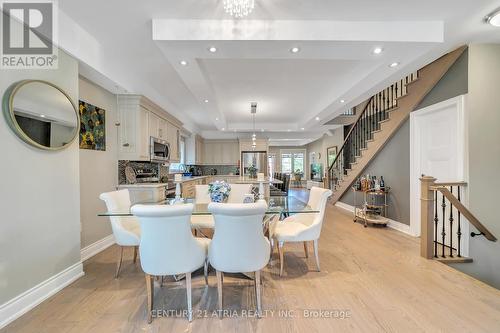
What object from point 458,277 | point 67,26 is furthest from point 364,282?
point 67,26

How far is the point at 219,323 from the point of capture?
6.07ft

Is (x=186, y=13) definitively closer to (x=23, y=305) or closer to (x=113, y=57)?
(x=113, y=57)

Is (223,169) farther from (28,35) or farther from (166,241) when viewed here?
(166,241)

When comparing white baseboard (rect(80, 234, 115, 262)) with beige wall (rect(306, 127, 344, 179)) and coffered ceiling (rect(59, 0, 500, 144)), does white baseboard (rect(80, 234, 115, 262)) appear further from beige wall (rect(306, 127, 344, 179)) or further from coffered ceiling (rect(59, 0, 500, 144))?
beige wall (rect(306, 127, 344, 179))

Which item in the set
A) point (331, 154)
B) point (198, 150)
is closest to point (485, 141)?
point (331, 154)

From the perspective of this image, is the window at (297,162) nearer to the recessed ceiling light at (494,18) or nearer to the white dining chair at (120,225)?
the recessed ceiling light at (494,18)

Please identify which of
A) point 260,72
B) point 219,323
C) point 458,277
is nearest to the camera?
point 219,323

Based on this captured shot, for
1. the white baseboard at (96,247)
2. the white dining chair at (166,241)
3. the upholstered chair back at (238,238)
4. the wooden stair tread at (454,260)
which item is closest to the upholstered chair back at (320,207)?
the upholstered chair back at (238,238)

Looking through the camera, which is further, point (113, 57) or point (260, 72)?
point (260, 72)

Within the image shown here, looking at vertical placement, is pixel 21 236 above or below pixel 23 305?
above

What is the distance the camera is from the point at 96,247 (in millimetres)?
3299

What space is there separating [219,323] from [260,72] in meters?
3.38

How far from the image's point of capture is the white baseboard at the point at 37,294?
6.05 ft

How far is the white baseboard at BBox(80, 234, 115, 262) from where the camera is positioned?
3.07 m
